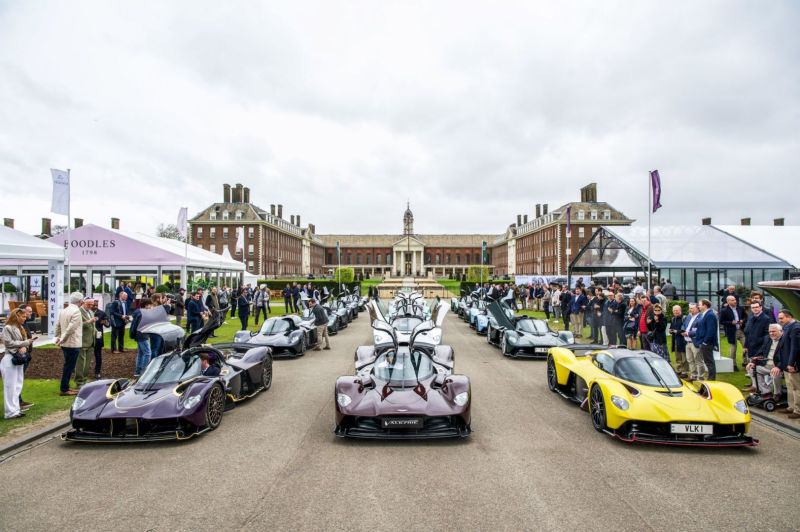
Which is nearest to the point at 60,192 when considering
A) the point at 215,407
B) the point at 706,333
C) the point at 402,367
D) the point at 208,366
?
the point at 208,366

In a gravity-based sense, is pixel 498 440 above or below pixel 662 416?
below

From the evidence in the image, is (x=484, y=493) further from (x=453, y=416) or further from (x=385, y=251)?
(x=385, y=251)

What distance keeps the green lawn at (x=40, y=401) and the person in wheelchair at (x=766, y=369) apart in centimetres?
1240

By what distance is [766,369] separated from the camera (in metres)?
8.85

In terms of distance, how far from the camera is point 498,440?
6801mm

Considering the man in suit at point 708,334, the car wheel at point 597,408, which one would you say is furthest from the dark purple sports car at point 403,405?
the man in suit at point 708,334

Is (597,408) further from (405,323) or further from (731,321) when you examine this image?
(405,323)

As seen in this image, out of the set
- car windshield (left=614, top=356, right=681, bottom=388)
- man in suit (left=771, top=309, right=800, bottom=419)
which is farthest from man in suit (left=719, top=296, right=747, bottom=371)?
car windshield (left=614, top=356, right=681, bottom=388)

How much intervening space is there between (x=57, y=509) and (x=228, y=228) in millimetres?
78669

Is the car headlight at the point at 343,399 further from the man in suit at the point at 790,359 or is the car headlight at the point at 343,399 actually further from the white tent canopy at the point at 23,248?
the white tent canopy at the point at 23,248

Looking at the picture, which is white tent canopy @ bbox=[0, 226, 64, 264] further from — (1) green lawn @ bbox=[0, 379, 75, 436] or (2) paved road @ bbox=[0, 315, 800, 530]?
(2) paved road @ bbox=[0, 315, 800, 530]

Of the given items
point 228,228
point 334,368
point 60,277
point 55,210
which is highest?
point 228,228

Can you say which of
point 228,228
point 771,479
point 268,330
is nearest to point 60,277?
point 268,330

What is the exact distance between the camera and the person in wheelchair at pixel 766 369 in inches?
330
